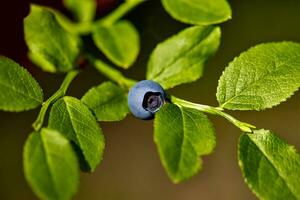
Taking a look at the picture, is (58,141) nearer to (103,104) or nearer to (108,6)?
(103,104)

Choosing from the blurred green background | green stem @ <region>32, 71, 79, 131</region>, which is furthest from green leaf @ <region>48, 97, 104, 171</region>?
the blurred green background

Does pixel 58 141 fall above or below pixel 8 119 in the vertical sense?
above

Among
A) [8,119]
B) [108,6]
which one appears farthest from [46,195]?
[8,119]

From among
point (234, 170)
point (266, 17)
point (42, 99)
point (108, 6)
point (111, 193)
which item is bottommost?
point (234, 170)

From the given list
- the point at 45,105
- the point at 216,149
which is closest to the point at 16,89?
the point at 45,105

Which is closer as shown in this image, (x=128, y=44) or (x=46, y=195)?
(x=46, y=195)

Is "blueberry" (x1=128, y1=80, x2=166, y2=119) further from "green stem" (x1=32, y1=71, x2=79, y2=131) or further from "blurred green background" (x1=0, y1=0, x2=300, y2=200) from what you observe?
"blurred green background" (x1=0, y1=0, x2=300, y2=200)

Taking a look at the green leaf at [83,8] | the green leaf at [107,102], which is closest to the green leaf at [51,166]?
the green leaf at [107,102]

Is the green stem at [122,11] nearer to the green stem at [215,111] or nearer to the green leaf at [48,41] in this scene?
the green leaf at [48,41]
